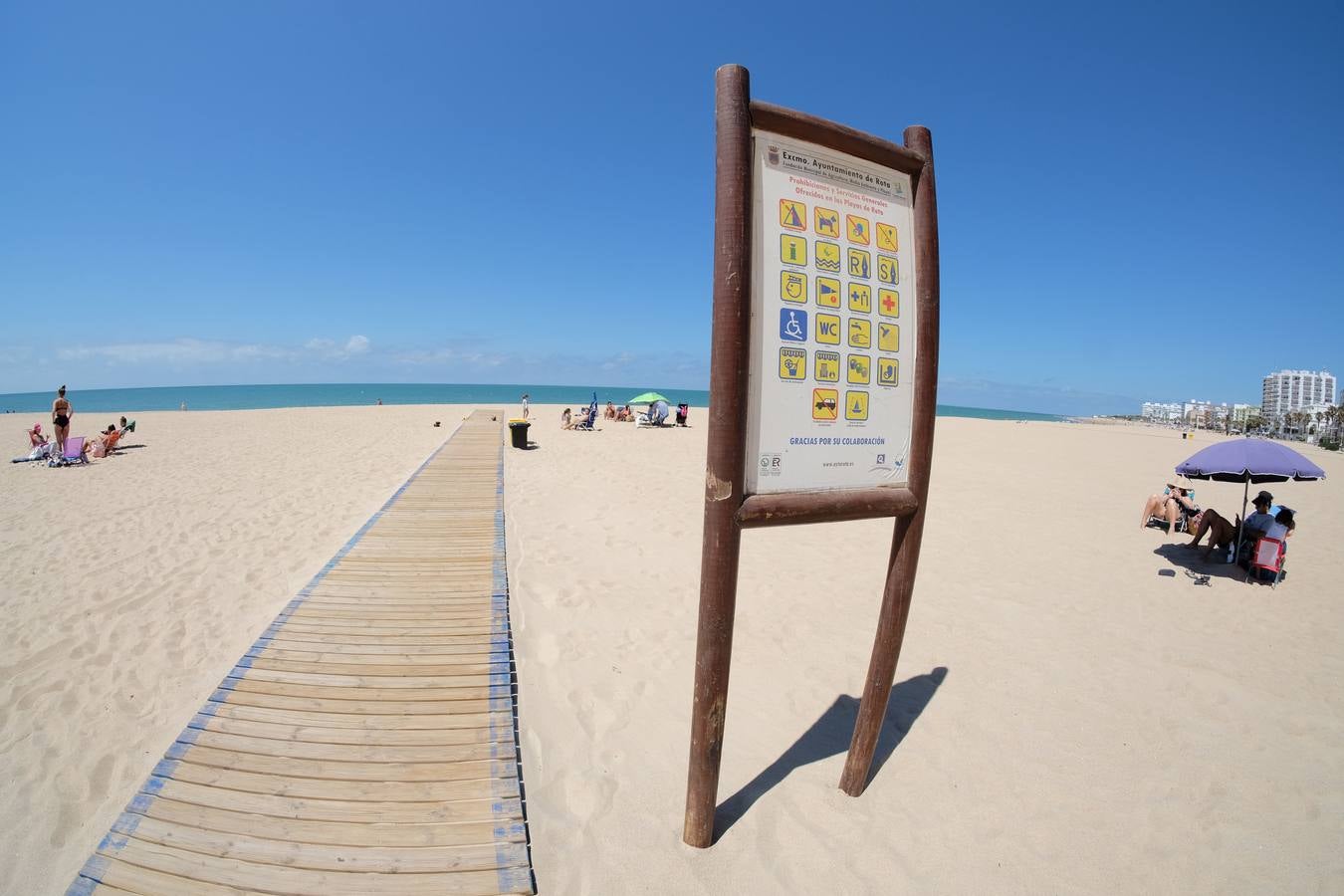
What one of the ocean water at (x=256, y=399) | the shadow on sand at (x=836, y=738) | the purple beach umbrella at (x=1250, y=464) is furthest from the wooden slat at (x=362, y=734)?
the ocean water at (x=256, y=399)

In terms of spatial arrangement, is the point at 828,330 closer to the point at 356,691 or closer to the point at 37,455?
the point at 356,691

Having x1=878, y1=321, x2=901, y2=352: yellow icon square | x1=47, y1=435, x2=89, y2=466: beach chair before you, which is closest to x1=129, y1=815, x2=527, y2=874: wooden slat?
x1=878, y1=321, x2=901, y2=352: yellow icon square

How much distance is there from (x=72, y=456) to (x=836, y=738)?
1703cm

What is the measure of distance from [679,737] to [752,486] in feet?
6.52

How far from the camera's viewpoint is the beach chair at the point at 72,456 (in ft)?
39.8

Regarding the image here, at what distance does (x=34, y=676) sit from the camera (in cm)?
381

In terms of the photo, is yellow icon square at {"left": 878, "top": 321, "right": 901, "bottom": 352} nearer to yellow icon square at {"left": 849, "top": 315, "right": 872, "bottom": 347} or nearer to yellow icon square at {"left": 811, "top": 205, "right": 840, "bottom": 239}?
yellow icon square at {"left": 849, "top": 315, "right": 872, "bottom": 347}

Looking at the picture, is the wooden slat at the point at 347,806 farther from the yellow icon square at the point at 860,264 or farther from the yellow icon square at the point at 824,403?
the yellow icon square at the point at 860,264

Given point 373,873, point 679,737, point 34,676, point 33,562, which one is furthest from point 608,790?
point 33,562

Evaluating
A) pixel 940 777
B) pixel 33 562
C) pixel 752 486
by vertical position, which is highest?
pixel 752 486

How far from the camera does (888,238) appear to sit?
2.57 m

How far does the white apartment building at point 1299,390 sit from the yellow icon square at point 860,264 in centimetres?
15789

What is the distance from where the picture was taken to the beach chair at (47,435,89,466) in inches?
477

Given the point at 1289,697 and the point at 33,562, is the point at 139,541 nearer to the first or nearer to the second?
the point at 33,562
